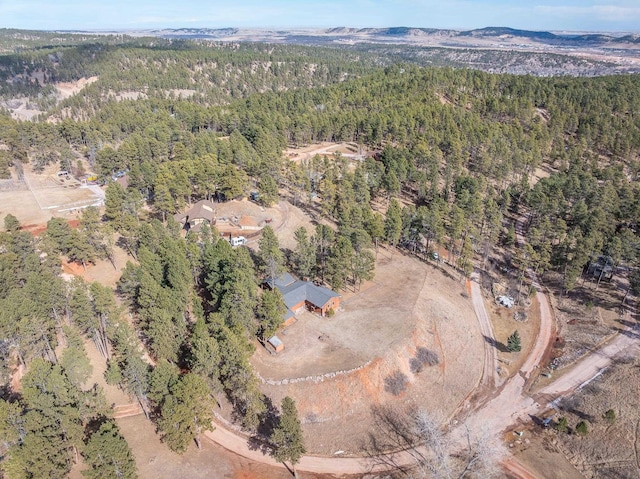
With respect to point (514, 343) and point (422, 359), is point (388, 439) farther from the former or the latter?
point (514, 343)

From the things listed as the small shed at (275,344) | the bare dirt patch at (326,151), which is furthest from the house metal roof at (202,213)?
the bare dirt patch at (326,151)

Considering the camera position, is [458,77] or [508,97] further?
[458,77]

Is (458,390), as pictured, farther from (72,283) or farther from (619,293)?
(72,283)

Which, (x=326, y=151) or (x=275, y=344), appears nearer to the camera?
(x=275, y=344)

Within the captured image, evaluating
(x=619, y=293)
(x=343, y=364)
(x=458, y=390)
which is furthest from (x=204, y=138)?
(x=619, y=293)

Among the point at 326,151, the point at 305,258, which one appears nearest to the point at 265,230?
the point at 305,258

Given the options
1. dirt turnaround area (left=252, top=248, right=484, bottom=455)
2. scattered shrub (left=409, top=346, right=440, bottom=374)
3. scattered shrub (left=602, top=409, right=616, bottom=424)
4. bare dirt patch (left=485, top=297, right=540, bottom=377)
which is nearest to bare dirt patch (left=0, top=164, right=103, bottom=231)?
dirt turnaround area (left=252, top=248, right=484, bottom=455)
